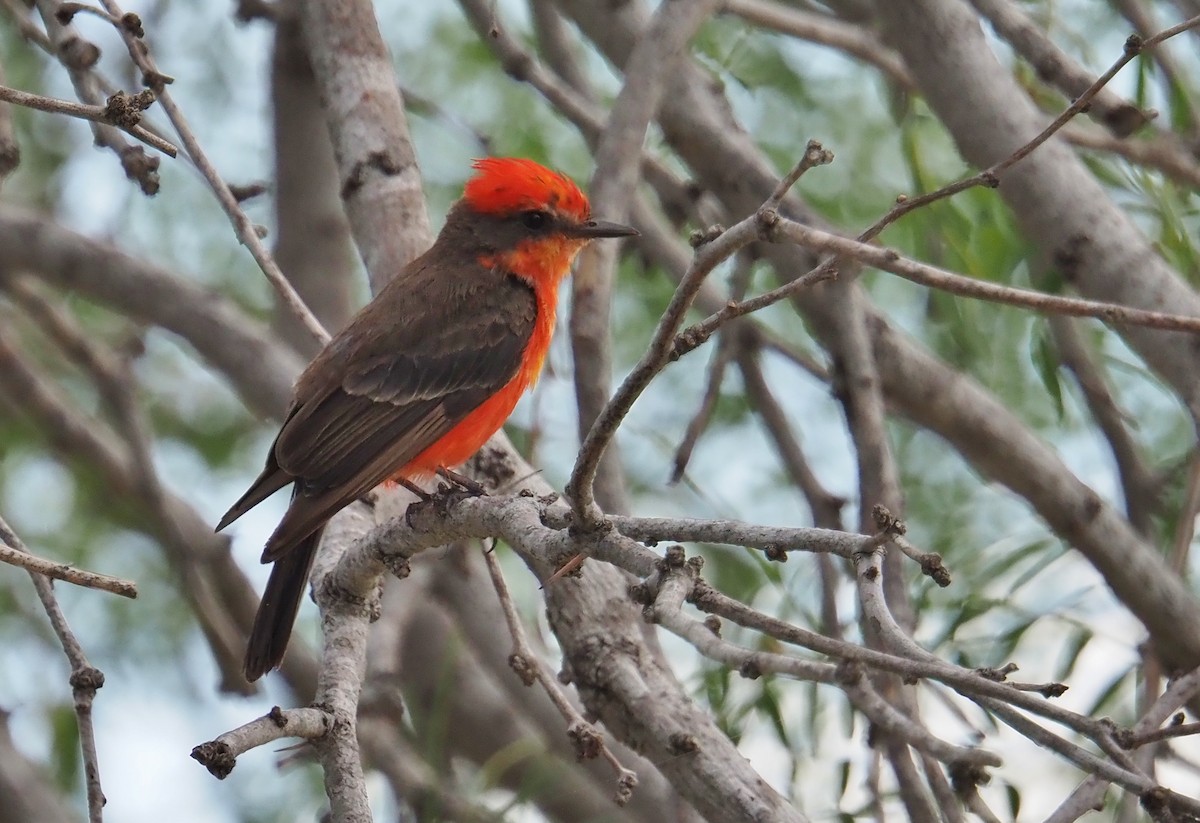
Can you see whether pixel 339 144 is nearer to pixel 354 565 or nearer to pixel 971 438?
pixel 354 565

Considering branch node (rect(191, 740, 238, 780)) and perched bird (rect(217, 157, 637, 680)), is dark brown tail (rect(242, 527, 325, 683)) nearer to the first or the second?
perched bird (rect(217, 157, 637, 680))

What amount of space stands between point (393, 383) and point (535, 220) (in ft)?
3.34

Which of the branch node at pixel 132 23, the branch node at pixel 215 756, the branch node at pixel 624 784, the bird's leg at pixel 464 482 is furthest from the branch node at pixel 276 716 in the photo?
the branch node at pixel 132 23

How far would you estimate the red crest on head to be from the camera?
5945 mm

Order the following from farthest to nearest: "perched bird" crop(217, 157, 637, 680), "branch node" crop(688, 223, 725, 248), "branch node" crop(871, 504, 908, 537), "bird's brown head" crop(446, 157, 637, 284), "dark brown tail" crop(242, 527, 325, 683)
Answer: "bird's brown head" crop(446, 157, 637, 284)
"perched bird" crop(217, 157, 637, 680)
"dark brown tail" crop(242, 527, 325, 683)
"branch node" crop(688, 223, 725, 248)
"branch node" crop(871, 504, 908, 537)

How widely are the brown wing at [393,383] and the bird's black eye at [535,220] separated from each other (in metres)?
0.24

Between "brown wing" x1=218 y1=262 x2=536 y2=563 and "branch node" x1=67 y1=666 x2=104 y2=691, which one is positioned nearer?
"branch node" x1=67 y1=666 x2=104 y2=691

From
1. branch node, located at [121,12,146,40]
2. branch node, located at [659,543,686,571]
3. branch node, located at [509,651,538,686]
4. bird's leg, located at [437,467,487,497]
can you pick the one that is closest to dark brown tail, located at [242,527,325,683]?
bird's leg, located at [437,467,487,497]

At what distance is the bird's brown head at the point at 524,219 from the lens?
5.94m

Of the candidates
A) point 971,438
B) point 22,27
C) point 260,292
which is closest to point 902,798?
point 971,438

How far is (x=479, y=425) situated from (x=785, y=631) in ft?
9.27

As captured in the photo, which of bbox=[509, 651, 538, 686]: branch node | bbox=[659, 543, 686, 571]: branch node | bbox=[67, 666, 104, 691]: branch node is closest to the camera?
bbox=[659, 543, 686, 571]: branch node

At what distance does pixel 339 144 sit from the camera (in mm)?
5281

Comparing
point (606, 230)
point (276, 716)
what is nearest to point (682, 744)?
point (276, 716)
